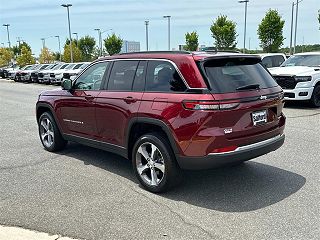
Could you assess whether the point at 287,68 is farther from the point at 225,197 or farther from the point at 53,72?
the point at 53,72

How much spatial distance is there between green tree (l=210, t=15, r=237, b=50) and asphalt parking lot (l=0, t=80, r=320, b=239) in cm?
3635

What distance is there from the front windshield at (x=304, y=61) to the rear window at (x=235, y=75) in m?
8.01

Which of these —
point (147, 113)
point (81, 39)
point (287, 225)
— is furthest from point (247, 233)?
point (81, 39)

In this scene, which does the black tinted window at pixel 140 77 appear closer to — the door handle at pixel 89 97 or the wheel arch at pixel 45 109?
the door handle at pixel 89 97

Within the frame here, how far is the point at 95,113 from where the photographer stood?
514cm

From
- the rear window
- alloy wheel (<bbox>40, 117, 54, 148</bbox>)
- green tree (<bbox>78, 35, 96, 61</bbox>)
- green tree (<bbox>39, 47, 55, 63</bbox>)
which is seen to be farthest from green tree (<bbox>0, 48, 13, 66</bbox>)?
the rear window

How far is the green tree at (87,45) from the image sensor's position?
69188 millimetres

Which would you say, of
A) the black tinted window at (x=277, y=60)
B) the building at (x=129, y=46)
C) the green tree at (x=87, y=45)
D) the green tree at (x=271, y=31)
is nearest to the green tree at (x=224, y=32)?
the green tree at (x=271, y=31)

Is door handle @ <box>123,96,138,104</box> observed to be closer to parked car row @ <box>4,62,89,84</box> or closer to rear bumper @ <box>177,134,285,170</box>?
rear bumper @ <box>177,134,285,170</box>

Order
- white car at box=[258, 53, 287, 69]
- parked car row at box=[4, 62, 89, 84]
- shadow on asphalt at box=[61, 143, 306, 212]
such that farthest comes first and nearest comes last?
parked car row at box=[4, 62, 89, 84] → white car at box=[258, 53, 287, 69] → shadow on asphalt at box=[61, 143, 306, 212]

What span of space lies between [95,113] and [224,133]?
218 cm

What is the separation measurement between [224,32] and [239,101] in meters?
38.6

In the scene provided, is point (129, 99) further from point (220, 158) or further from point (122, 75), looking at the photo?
point (220, 158)

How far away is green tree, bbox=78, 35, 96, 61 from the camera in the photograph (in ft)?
227
